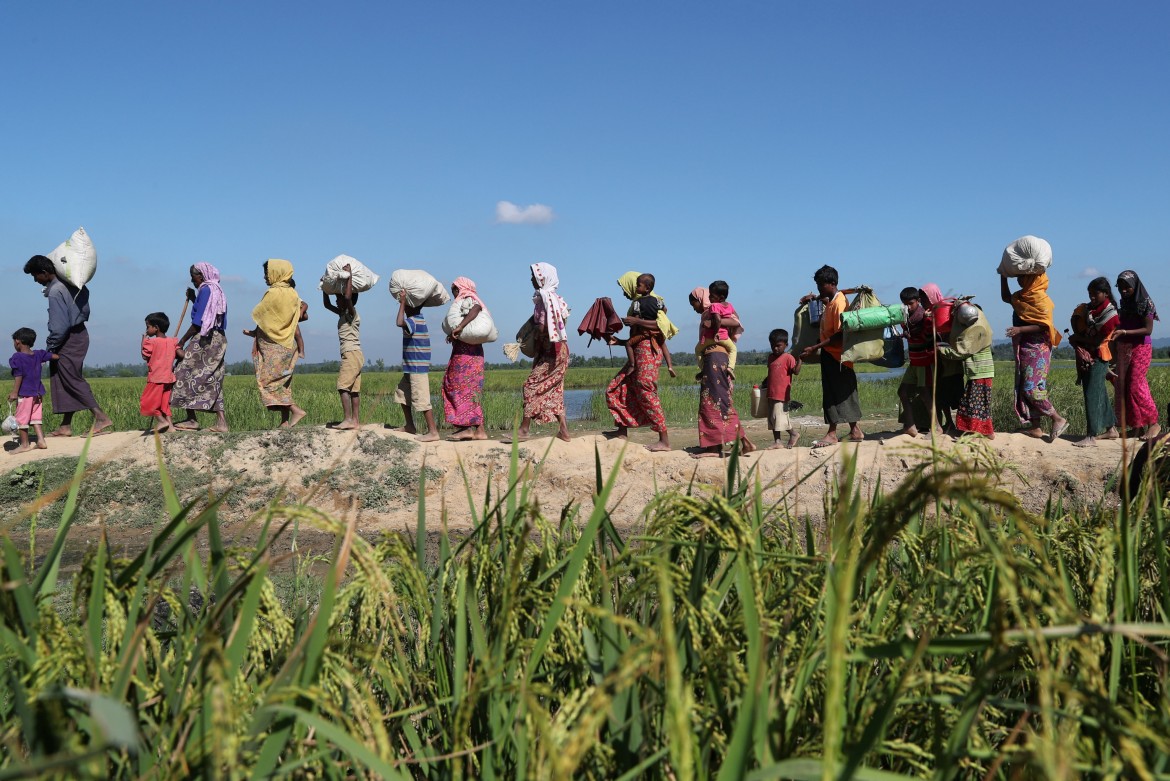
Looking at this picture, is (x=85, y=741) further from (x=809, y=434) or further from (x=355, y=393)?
(x=809, y=434)

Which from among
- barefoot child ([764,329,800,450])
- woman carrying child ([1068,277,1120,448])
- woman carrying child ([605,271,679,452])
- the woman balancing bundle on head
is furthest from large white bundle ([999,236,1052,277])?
the woman balancing bundle on head

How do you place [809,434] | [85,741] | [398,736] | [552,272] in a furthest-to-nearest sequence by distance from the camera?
[809,434]
[552,272]
[398,736]
[85,741]

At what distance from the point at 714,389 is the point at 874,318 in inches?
62.4

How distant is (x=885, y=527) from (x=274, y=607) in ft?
2.88

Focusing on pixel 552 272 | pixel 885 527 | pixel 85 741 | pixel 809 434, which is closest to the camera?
pixel 885 527

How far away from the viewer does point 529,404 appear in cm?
818

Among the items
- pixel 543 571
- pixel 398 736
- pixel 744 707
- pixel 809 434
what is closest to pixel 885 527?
pixel 744 707

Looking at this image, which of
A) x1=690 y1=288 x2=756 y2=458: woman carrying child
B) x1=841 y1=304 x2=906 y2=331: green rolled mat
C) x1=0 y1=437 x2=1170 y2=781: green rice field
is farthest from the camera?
x1=690 y1=288 x2=756 y2=458: woman carrying child

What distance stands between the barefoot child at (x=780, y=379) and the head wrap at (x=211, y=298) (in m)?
5.76

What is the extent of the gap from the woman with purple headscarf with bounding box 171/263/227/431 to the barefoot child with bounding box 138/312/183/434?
9cm

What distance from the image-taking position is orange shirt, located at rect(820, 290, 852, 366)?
754cm

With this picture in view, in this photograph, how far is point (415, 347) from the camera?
839 centimetres

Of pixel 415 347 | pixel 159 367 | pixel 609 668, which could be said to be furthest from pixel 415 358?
pixel 609 668

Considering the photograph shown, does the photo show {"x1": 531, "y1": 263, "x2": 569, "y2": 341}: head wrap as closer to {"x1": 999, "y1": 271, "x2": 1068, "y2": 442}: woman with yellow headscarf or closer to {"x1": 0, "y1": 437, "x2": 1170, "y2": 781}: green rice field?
{"x1": 999, "y1": 271, "x2": 1068, "y2": 442}: woman with yellow headscarf
